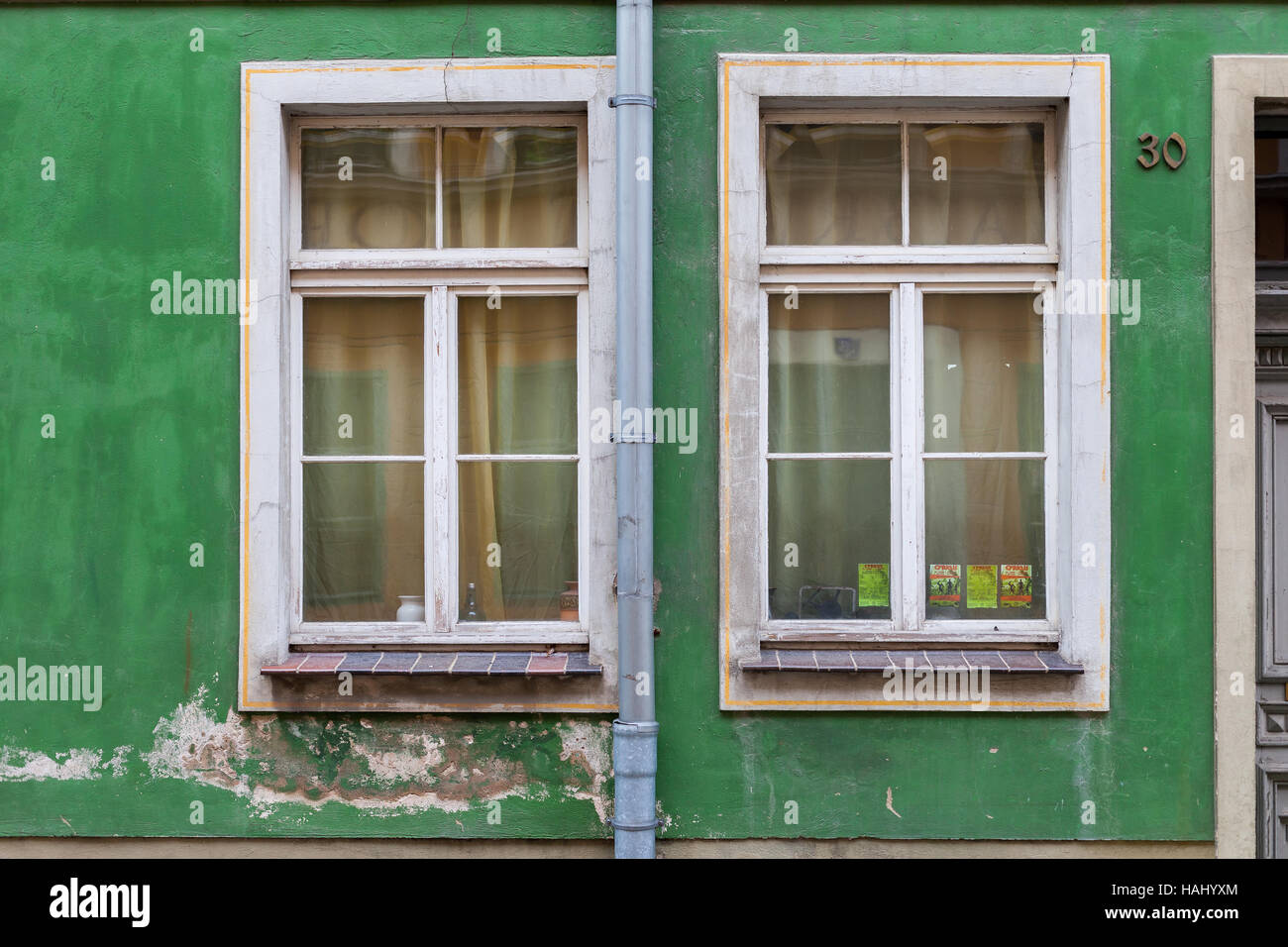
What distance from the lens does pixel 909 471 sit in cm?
432

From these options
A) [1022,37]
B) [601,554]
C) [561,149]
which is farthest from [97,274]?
[1022,37]

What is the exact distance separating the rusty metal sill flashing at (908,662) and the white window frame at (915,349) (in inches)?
1.5

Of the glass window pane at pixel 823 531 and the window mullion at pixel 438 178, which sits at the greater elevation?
the window mullion at pixel 438 178

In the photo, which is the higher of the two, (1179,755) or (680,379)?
(680,379)

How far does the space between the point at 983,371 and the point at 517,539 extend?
1.99 m

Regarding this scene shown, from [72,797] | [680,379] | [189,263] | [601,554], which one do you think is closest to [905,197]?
[680,379]

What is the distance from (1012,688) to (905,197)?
1977 mm

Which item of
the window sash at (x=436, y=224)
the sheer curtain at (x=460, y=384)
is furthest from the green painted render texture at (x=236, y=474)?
the sheer curtain at (x=460, y=384)

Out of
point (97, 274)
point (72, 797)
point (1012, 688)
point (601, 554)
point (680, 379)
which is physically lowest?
point (72, 797)

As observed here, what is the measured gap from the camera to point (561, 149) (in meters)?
4.40

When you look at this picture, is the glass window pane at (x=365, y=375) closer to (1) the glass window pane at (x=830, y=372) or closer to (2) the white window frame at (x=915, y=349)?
(2) the white window frame at (x=915, y=349)

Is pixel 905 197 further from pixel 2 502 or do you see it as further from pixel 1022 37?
pixel 2 502

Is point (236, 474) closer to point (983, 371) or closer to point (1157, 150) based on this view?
point (983, 371)

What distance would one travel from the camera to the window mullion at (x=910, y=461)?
4305 millimetres
